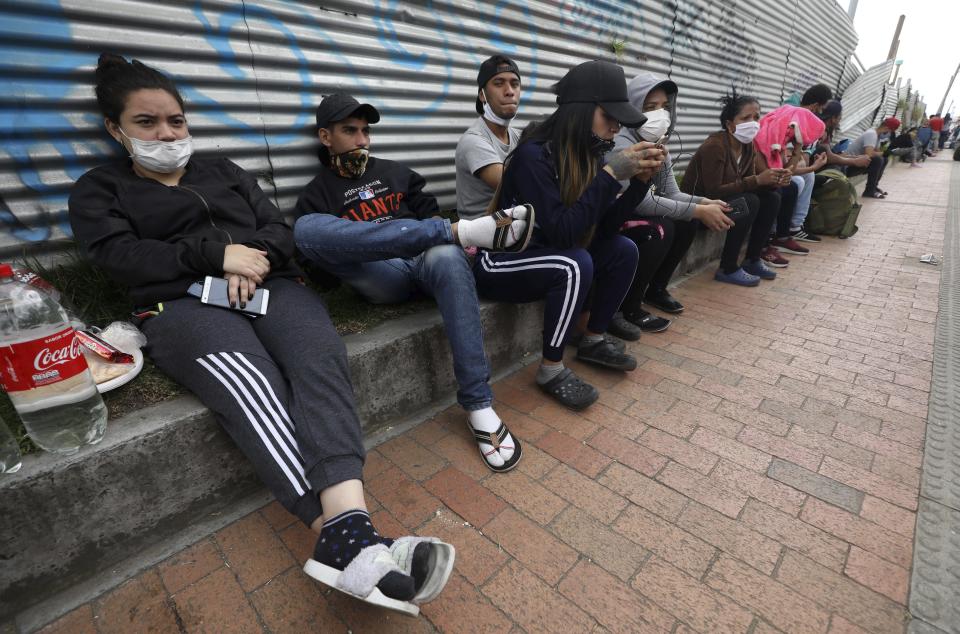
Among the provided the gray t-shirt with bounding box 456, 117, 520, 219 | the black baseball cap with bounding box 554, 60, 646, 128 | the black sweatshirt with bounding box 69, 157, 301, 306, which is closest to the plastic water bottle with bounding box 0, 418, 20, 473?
the black sweatshirt with bounding box 69, 157, 301, 306

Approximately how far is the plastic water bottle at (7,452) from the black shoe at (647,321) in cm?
344

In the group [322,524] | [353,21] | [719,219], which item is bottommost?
[322,524]

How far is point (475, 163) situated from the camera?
2.79 meters

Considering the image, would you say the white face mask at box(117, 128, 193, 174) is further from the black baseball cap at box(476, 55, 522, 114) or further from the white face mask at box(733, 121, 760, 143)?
the white face mask at box(733, 121, 760, 143)

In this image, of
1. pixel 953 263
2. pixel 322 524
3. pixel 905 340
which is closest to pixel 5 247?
pixel 322 524

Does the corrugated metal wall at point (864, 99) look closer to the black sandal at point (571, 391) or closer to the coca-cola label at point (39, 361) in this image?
the black sandal at point (571, 391)

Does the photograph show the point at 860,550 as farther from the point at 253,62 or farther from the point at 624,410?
the point at 253,62

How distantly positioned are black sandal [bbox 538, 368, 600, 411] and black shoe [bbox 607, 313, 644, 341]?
93cm

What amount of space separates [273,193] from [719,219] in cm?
310

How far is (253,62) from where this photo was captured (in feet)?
8.11

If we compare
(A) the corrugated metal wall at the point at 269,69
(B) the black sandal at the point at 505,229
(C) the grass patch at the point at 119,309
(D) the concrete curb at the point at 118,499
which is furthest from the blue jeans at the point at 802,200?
(D) the concrete curb at the point at 118,499

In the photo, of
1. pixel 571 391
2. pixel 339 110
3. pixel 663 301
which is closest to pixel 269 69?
pixel 339 110

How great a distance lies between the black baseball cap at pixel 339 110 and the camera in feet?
7.96

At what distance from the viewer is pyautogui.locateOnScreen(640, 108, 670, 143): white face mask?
2656 mm
